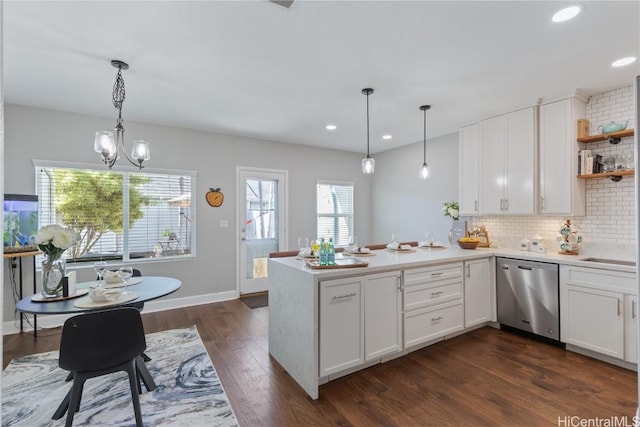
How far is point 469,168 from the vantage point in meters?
4.39

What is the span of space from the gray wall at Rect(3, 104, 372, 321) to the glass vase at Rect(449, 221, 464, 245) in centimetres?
222

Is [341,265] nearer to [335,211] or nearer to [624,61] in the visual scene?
[624,61]

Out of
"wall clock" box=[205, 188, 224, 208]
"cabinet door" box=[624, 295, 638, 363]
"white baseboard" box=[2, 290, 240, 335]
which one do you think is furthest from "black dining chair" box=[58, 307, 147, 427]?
"cabinet door" box=[624, 295, 638, 363]

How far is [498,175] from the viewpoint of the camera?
13.2ft

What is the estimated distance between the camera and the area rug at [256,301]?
4.71 metres

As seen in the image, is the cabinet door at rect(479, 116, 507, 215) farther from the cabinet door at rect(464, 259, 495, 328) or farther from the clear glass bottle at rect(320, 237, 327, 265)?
the clear glass bottle at rect(320, 237, 327, 265)

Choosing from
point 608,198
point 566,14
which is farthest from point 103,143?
point 608,198

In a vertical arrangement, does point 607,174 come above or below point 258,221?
above

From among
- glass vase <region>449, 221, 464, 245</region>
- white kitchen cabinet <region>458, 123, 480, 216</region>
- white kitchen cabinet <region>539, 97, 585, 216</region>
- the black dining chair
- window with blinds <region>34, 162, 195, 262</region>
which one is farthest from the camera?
glass vase <region>449, 221, 464, 245</region>

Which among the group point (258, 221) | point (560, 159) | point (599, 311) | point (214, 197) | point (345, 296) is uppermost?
point (560, 159)

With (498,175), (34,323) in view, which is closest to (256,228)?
(34,323)

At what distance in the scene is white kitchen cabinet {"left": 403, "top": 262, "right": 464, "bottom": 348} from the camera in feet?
9.77

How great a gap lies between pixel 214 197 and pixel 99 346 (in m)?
3.11

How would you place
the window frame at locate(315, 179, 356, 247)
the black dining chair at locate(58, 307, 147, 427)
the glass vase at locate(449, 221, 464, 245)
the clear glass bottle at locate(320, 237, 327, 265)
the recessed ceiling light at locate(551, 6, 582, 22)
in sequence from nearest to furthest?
the black dining chair at locate(58, 307, 147, 427) < the recessed ceiling light at locate(551, 6, 582, 22) < the clear glass bottle at locate(320, 237, 327, 265) < the glass vase at locate(449, 221, 464, 245) < the window frame at locate(315, 179, 356, 247)
